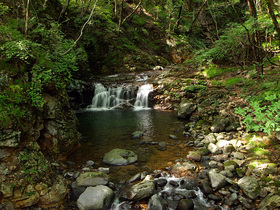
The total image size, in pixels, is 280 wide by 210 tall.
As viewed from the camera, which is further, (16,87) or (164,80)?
(164,80)

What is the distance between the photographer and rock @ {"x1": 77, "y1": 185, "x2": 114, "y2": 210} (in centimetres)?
352

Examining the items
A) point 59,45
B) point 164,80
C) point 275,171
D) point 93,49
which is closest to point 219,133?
point 275,171

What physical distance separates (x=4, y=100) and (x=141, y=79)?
1338cm

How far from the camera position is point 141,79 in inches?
654

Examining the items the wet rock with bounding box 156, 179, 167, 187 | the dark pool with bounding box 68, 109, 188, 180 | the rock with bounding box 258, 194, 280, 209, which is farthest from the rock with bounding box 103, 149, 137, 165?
the rock with bounding box 258, 194, 280, 209

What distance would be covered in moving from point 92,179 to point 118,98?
35.2ft

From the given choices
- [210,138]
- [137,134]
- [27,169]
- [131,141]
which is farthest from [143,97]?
[27,169]

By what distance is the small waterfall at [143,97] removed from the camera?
47.1 feet

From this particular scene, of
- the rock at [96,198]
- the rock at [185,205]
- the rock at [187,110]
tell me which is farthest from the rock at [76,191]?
the rock at [187,110]

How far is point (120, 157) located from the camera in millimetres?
5539


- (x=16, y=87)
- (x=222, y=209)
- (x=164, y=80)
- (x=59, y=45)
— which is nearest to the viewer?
(x=222, y=209)

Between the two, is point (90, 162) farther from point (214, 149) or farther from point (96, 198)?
point (214, 149)

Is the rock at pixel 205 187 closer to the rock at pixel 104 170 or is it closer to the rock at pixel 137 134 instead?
the rock at pixel 104 170

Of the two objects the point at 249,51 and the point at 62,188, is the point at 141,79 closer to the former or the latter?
the point at 249,51
